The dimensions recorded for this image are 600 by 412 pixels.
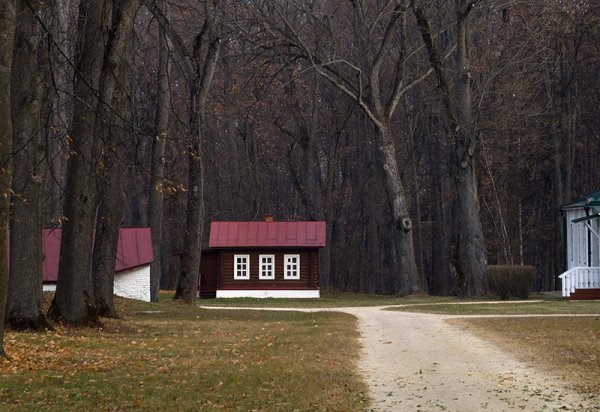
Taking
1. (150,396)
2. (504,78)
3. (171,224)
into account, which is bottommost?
(150,396)

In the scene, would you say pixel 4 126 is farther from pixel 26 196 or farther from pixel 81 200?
pixel 81 200

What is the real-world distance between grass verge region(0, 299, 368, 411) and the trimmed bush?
55.3ft

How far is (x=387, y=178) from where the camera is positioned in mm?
42656

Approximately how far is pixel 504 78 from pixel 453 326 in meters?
27.4

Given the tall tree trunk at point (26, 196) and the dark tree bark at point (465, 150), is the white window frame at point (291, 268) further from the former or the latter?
the tall tree trunk at point (26, 196)

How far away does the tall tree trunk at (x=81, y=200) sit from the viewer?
20.5m

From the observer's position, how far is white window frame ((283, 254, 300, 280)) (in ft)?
159

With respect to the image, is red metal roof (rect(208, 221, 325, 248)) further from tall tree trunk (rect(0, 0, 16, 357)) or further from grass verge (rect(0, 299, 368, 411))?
tall tree trunk (rect(0, 0, 16, 357))

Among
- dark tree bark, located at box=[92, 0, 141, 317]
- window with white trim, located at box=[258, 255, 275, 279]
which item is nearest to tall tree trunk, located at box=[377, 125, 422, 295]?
window with white trim, located at box=[258, 255, 275, 279]

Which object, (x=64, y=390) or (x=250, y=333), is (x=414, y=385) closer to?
(x=64, y=390)

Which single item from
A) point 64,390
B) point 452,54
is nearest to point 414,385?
point 64,390

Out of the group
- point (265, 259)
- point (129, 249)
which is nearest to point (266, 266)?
point (265, 259)

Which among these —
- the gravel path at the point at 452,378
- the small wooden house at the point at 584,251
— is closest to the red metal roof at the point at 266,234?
the small wooden house at the point at 584,251

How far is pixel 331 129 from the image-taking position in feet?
198
